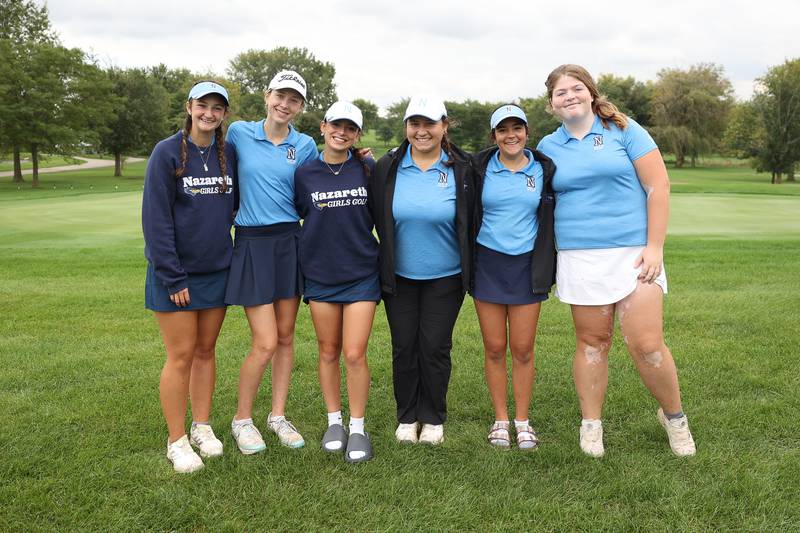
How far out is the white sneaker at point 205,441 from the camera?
4031 mm

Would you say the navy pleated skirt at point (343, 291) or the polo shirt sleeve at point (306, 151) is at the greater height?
the polo shirt sleeve at point (306, 151)

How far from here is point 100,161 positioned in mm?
59375

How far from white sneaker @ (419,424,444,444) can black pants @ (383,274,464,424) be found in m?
0.03

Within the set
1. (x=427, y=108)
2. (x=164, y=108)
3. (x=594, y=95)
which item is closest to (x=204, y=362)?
(x=427, y=108)

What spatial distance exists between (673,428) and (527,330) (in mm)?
1037

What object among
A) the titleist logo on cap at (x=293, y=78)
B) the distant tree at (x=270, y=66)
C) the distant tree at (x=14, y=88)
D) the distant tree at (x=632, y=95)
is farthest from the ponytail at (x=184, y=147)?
the distant tree at (x=270, y=66)

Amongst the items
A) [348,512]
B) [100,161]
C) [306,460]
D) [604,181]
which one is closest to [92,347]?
[306,460]

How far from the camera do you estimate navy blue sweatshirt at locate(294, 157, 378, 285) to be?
3967 mm

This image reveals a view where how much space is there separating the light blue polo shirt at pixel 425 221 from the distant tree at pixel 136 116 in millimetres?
43616

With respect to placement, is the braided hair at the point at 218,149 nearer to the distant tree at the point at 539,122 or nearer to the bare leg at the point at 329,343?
the bare leg at the point at 329,343

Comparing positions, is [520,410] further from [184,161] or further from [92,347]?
[92,347]

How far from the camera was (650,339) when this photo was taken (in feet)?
12.7

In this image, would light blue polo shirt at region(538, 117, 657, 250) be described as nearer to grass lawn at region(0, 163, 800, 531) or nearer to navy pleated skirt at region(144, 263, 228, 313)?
grass lawn at region(0, 163, 800, 531)

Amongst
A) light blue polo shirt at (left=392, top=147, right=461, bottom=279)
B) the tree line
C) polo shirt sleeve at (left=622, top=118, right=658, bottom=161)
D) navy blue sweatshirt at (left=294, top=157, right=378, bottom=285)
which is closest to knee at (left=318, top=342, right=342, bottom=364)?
navy blue sweatshirt at (left=294, top=157, right=378, bottom=285)
